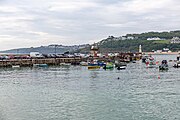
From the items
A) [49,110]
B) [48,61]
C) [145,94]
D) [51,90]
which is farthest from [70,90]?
[48,61]

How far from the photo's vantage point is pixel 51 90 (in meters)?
55.4

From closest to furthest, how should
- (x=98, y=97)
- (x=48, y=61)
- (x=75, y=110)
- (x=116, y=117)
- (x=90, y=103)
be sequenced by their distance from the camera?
1. (x=116, y=117)
2. (x=75, y=110)
3. (x=90, y=103)
4. (x=98, y=97)
5. (x=48, y=61)

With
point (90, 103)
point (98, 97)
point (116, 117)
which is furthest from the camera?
point (98, 97)

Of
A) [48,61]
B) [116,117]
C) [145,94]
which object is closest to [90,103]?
[116,117]

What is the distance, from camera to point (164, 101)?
144 feet

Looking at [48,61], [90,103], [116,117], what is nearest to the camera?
[116,117]

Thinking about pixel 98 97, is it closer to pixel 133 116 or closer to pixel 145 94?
pixel 145 94

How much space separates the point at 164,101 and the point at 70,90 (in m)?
16.7

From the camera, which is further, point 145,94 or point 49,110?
point 145,94

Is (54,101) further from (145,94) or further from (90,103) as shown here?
(145,94)

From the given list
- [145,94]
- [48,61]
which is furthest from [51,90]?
[48,61]

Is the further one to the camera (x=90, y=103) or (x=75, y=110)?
(x=90, y=103)

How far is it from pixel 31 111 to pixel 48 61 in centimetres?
9323

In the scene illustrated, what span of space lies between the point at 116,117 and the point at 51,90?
21935mm
